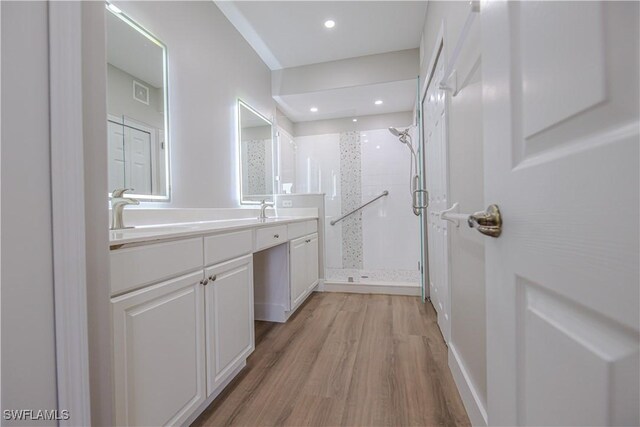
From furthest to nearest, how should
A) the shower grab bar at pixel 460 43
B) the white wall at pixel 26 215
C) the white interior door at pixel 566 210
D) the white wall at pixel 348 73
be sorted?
the white wall at pixel 348 73 < the shower grab bar at pixel 460 43 < the white wall at pixel 26 215 < the white interior door at pixel 566 210

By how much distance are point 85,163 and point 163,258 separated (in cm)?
45

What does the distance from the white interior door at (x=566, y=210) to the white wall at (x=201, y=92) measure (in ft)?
→ 5.60

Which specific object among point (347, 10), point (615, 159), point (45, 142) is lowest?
point (615, 159)

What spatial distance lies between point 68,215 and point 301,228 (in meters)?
1.95

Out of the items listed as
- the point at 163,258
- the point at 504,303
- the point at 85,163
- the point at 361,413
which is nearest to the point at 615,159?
the point at 504,303

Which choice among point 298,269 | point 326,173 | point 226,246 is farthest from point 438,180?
point 326,173

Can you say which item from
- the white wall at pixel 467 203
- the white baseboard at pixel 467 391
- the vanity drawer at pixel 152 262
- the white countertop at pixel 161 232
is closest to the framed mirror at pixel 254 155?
the white countertop at pixel 161 232

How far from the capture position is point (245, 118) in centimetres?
254

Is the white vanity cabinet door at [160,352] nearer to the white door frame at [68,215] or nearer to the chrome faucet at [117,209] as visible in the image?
the white door frame at [68,215]

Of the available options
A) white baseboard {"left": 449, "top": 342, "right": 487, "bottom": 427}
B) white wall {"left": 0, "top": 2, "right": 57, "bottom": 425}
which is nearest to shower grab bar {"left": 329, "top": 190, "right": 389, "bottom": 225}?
white baseboard {"left": 449, "top": 342, "right": 487, "bottom": 427}

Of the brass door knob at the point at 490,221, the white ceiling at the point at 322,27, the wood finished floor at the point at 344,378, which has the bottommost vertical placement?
the wood finished floor at the point at 344,378

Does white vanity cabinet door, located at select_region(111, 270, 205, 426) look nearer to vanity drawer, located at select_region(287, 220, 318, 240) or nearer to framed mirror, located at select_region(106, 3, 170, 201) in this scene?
framed mirror, located at select_region(106, 3, 170, 201)

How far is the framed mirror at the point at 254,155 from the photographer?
2.48 metres

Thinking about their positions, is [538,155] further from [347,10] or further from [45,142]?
[347,10]
